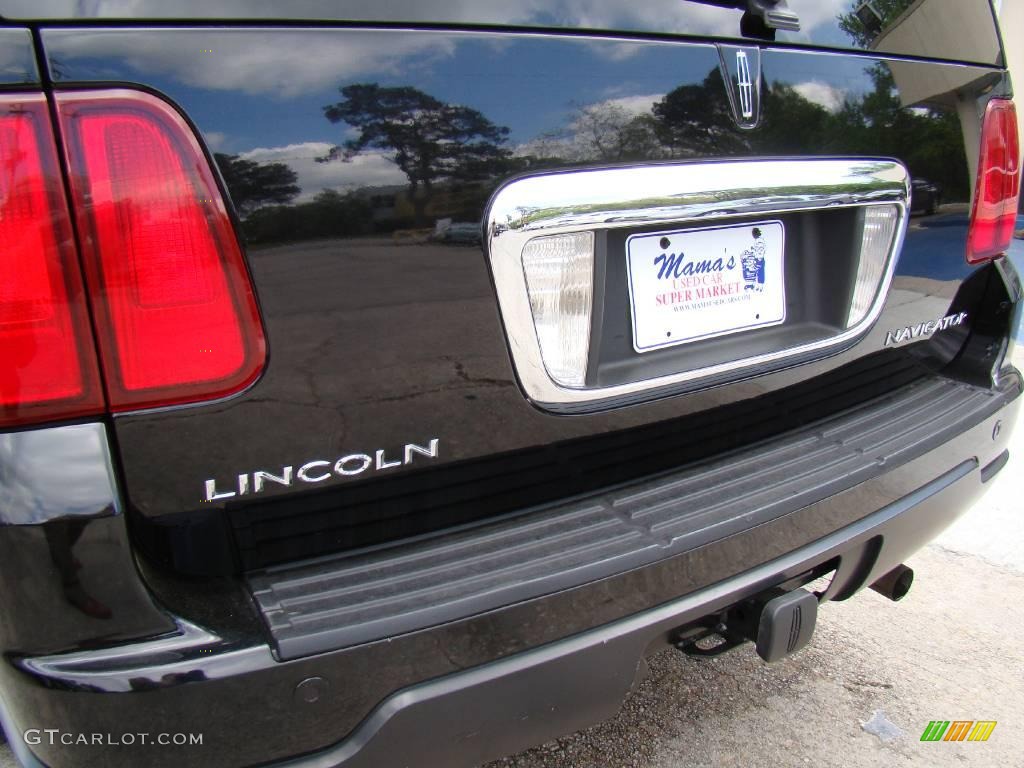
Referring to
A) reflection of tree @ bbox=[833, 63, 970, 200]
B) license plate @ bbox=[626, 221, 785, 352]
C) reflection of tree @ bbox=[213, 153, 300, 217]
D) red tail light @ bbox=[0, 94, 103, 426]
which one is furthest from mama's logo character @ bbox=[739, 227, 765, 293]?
red tail light @ bbox=[0, 94, 103, 426]

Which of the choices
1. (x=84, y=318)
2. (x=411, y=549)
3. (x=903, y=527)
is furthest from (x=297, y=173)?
(x=903, y=527)

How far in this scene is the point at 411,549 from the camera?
134cm

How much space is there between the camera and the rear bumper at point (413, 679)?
1104 millimetres

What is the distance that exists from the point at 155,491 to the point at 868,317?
1.50 meters

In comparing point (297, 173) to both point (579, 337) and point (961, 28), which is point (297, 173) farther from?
point (961, 28)

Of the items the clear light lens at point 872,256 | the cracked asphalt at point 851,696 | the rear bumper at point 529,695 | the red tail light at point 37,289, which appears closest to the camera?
the red tail light at point 37,289

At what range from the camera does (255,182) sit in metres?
1.11

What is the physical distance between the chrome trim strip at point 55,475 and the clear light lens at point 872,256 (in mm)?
1496

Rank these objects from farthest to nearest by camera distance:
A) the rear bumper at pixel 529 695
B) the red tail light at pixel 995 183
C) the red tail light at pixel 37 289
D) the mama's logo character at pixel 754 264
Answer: the red tail light at pixel 995 183, the mama's logo character at pixel 754 264, the rear bumper at pixel 529 695, the red tail light at pixel 37 289

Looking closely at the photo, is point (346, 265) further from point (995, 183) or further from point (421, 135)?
point (995, 183)

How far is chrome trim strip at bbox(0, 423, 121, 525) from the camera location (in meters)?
1.04

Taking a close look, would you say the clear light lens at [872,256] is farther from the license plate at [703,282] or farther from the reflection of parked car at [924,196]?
the license plate at [703,282]

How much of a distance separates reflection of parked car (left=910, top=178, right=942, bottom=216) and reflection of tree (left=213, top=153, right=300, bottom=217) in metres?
1.38

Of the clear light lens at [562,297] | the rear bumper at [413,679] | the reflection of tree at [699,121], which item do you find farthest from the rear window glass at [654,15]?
the rear bumper at [413,679]
